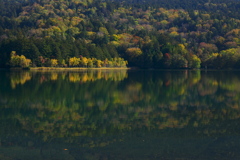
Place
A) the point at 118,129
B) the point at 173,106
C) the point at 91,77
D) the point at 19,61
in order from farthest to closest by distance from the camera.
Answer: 1. the point at 19,61
2. the point at 91,77
3. the point at 173,106
4. the point at 118,129

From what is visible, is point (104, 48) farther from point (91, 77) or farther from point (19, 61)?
point (91, 77)

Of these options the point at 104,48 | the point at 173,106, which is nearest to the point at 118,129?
the point at 173,106

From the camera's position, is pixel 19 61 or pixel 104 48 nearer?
pixel 19 61

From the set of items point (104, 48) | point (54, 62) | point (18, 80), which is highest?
point (104, 48)

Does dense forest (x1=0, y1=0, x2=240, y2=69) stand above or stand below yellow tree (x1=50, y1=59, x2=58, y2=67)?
above

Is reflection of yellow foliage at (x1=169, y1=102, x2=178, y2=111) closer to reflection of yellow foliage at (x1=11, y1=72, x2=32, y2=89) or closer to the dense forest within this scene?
reflection of yellow foliage at (x1=11, y1=72, x2=32, y2=89)

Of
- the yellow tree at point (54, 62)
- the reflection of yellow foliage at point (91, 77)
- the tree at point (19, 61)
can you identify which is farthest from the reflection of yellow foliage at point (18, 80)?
the yellow tree at point (54, 62)

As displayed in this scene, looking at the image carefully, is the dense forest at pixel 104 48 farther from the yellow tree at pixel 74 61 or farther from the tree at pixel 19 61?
the yellow tree at pixel 74 61

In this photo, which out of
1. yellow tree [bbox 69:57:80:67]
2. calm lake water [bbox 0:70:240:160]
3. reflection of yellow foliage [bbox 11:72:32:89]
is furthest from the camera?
yellow tree [bbox 69:57:80:67]

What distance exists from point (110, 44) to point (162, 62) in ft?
80.3

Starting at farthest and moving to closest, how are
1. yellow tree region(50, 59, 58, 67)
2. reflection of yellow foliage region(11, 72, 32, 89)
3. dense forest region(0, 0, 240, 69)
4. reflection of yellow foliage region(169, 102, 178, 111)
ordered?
1. dense forest region(0, 0, 240, 69)
2. yellow tree region(50, 59, 58, 67)
3. reflection of yellow foliage region(11, 72, 32, 89)
4. reflection of yellow foliage region(169, 102, 178, 111)

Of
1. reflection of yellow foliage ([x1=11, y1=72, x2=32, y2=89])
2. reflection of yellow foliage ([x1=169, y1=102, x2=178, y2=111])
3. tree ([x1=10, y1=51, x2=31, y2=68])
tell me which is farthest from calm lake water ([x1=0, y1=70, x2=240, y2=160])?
tree ([x1=10, y1=51, x2=31, y2=68])

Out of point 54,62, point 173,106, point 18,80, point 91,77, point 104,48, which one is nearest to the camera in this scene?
point 173,106

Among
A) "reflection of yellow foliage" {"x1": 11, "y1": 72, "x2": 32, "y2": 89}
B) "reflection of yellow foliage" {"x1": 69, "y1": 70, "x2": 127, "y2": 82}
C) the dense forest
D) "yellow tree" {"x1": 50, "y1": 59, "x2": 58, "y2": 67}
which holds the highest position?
the dense forest
